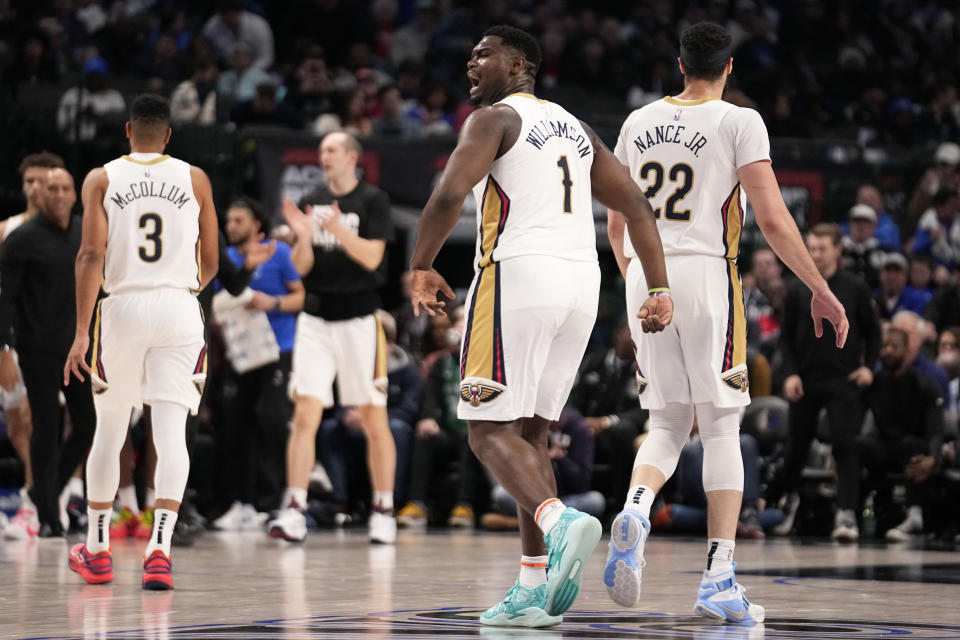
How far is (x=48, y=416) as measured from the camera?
925cm

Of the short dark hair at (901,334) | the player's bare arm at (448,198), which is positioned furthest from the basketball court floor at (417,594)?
the short dark hair at (901,334)

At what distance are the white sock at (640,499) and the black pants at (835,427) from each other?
5.45 m

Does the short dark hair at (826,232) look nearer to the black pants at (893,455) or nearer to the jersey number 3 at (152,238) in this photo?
the black pants at (893,455)

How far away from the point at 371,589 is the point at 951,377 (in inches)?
277

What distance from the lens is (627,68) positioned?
1911cm

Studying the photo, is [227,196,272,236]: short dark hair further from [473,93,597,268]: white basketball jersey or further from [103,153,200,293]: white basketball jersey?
[473,93,597,268]: white basketball jersey

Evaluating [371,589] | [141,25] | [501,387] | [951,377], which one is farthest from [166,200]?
[141,25]

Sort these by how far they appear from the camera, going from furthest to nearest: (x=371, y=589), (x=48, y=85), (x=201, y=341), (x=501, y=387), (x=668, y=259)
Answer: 1. (x=48, y=85)
2. (x=201, y=341)
3. (x=371, y=589)
4. (x=668, y=259)
5. (x=501, y=387)

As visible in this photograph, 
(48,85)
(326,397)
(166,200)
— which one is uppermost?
(48,85)

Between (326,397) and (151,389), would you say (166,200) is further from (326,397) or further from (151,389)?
(326,397)

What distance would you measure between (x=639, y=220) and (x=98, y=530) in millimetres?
2890

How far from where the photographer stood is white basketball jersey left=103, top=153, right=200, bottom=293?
653 centimetres

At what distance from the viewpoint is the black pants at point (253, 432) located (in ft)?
34.8

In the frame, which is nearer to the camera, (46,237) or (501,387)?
(501,387)
